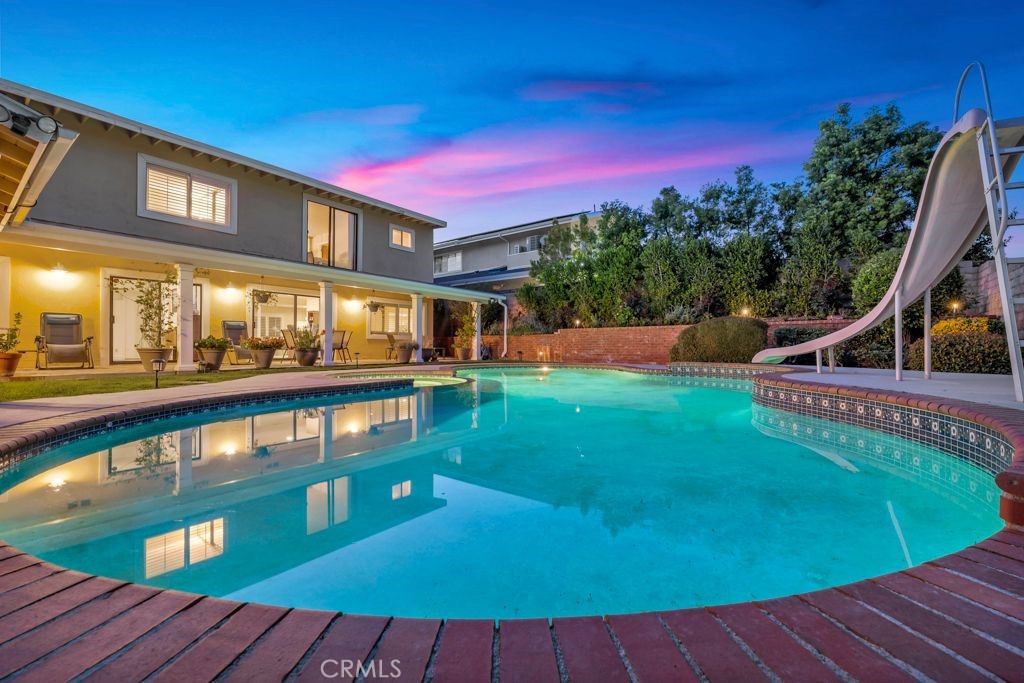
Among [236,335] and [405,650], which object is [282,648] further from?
[236,335]

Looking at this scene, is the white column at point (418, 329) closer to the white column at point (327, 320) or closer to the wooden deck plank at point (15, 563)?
the white column at point (327, 320)

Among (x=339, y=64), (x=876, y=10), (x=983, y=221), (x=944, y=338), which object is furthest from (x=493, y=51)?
(x=944, y=338)

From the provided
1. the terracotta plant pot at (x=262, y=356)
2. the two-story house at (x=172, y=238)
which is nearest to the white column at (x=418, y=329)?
the two-story house at (x=172, y=238)

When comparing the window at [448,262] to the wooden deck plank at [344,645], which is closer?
the wooden deck plank at [344,645]

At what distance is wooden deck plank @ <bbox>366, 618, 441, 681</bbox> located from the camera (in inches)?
46.5

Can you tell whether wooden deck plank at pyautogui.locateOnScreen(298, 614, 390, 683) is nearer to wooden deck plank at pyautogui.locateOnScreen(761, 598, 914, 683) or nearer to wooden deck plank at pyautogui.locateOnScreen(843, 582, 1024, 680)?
wooden deck plank at pyautogui.locateOnScreen(761, 598, 914, 683)

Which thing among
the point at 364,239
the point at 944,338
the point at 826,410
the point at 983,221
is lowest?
the point at 826,410

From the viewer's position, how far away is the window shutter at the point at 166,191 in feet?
39.5

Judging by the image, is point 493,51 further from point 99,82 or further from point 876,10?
point 99,82

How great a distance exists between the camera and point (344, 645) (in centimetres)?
129

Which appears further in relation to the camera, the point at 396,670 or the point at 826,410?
the point at 826,410

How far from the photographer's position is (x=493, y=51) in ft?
39.0

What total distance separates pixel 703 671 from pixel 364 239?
17.4m

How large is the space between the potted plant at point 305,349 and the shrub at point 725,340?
1015 cm
